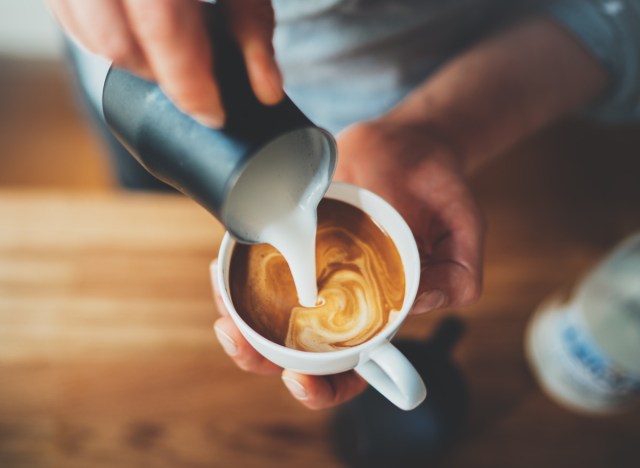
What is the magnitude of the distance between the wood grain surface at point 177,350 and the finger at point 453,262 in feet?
0.59

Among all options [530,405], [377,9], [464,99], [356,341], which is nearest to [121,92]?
[356,341]

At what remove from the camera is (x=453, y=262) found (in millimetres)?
706

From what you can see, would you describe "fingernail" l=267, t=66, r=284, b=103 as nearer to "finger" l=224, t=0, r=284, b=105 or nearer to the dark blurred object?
"finger" l=224, t=0, r=284, b=105

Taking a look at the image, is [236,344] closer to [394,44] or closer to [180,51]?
[180,51]

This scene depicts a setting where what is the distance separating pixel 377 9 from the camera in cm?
81

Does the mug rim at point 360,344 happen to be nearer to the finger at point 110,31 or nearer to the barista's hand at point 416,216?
the barista's hand at point 416,216

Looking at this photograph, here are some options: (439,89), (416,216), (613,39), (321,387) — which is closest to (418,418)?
(321,387)

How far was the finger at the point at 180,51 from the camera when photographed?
1.29 ft

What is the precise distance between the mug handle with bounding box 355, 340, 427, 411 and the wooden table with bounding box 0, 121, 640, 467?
274 mm

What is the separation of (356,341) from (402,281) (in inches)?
3.6

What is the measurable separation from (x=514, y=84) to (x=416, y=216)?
1.04 feet

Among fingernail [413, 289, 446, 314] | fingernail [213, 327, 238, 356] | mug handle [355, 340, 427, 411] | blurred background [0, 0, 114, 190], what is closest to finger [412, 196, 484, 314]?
fingernail [413, 289, 446, 314]

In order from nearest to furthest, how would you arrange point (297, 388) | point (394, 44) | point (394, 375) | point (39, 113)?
point (394, 375), point (297, 388), point (394, 44), point (39, 113)

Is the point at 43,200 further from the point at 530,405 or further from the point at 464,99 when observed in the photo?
the point at 530,405
